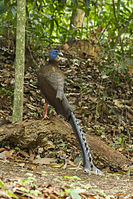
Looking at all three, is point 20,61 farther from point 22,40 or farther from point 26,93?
point 26,93

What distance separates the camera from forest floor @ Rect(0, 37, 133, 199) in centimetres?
224

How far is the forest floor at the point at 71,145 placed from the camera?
224cm

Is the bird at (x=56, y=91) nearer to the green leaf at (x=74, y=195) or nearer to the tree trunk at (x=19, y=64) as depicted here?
the tree trunk at (x=19, y=64)

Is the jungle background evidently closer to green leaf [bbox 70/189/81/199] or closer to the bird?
green leaf [bbox 70/189/81/199]

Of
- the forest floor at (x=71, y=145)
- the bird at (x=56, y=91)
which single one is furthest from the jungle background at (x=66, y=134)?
the bird at (x=56, y=91)

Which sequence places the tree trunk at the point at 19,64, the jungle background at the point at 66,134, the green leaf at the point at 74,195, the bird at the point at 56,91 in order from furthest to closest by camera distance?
1. the bird at the point at 56,91
2. the tree trunk at the point at 19,64
3. the jungle background at the point at 66,134
4. the green leaf at the point at 74,195

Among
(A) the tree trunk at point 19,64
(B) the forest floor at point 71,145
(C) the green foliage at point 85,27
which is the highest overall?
(C) the green foliage at point 85,27

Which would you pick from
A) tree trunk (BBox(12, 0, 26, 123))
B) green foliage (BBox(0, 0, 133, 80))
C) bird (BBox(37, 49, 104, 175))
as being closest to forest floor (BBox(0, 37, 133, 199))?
tree trunk (BBox(12, 0, 26, 123))

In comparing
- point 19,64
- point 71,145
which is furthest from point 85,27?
point 71,145

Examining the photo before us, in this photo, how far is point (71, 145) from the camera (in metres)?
4.32

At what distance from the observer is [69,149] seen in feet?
14.4

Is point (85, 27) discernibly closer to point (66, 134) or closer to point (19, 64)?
point (19, 64)

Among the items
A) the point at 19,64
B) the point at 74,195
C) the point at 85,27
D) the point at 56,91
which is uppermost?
the point at 85,27

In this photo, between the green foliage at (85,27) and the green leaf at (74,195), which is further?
the green foliage at (85,27)
